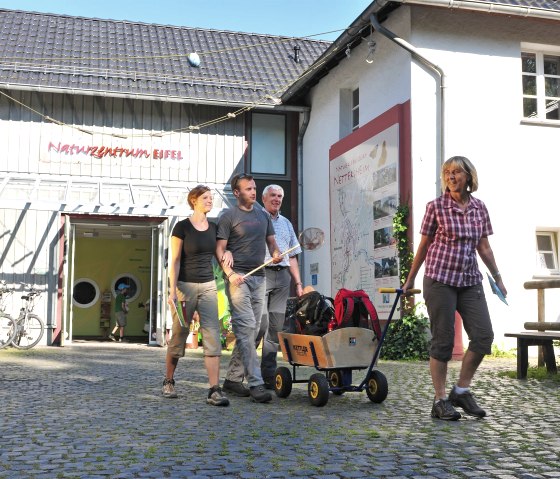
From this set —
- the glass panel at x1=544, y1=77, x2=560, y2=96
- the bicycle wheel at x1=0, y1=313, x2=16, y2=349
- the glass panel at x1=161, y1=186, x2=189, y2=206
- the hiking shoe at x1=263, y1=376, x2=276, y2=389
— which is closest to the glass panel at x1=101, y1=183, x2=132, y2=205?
the glass panel at x1=161, y1=186, x2=189, y2=206

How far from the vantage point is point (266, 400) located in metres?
6.52

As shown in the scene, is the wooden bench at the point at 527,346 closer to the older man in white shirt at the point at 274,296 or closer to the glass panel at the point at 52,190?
the older man in white shirt at the point at 274,296

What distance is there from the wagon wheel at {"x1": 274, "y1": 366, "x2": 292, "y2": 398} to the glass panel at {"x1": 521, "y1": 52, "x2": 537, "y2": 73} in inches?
345

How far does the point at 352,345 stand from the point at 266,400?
781mm

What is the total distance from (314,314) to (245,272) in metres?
0.67

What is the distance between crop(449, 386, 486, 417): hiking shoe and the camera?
5648 millimetres

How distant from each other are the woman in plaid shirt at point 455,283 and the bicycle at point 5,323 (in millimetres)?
11352

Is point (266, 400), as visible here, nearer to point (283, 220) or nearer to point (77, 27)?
point (283, 220)

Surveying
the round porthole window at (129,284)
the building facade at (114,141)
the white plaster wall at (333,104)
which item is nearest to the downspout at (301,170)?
the white plaster wall at (333,104)

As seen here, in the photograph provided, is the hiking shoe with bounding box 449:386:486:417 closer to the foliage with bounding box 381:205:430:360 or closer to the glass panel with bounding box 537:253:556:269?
the foliage with bounding box 381:205:430:360

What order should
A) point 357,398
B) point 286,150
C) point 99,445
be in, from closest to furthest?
point 99,445 < point 357,398 < point 286,150

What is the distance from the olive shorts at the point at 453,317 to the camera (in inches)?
222

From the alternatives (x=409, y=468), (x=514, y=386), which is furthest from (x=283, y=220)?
(x=409, y=468)

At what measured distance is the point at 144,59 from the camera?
19.2m
